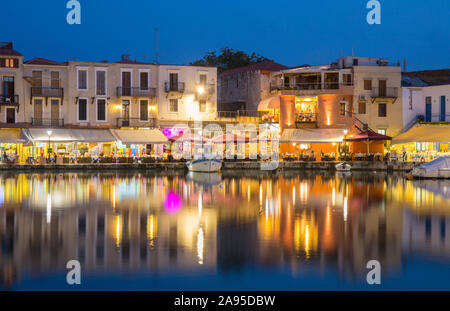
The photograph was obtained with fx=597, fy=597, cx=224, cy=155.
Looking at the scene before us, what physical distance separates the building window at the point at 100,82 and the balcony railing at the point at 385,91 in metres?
22.7

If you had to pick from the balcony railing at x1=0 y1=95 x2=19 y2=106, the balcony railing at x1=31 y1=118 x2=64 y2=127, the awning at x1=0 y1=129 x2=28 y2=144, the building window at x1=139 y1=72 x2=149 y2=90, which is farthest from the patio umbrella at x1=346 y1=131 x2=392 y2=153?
the balcony railing at x1=0 y1=95 x2=19 y2=106

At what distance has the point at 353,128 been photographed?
5125cm

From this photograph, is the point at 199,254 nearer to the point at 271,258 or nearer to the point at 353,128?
the point at 271,258

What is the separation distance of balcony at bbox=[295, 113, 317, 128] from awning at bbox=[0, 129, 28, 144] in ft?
73.5

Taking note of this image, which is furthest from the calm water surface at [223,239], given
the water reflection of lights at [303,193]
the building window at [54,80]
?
the building window at [54,80]

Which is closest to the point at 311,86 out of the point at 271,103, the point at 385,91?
the point at 271,103

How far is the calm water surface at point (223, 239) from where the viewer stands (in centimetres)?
1209

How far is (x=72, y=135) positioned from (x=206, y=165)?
11036 mm

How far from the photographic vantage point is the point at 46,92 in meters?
47.6

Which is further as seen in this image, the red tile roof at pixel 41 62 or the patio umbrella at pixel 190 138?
the red tile roof at pixel 41 62

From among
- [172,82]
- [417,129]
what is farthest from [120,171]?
[417,129]

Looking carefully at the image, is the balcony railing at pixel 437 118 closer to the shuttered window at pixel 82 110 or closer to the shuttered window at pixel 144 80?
the shuttered window at pixel 144 80
